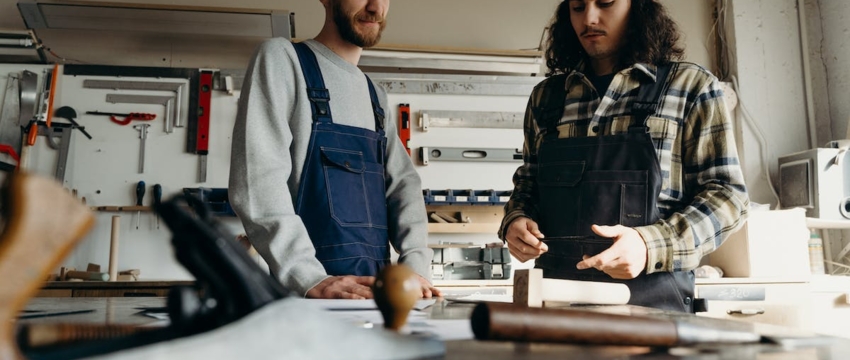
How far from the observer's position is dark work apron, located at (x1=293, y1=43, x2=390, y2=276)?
1510mm

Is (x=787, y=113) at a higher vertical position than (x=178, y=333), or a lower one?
higher

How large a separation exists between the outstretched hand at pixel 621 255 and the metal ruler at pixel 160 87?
281cm

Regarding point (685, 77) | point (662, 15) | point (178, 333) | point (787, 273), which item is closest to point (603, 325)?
point (178, 333)

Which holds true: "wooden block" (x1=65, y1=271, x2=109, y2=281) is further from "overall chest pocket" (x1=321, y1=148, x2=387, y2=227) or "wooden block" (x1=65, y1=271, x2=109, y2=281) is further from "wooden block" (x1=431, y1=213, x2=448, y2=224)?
"overall chest pocket" (x1=321, y1=148, x2=387, y2=227)

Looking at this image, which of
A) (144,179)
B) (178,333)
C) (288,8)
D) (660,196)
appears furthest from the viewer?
(288,8)

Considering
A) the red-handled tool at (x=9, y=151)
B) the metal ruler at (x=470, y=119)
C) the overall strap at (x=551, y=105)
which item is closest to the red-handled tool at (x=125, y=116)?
the red-handled tool at (x=9, y=151)

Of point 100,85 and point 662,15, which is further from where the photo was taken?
point 100,85

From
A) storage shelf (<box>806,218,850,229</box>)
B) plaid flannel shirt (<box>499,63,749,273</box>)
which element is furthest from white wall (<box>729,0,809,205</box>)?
plaid flannel shirt (<box>499,63,749,273</box>)

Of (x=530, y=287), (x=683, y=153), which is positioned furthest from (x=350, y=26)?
(x=530, y=287)

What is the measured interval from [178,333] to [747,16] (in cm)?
422

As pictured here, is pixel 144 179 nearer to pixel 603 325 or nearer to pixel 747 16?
pixel 603 325

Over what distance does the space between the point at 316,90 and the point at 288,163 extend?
0.71ft

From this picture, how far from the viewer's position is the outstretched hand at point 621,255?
120cm

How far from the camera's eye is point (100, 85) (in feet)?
11.2
